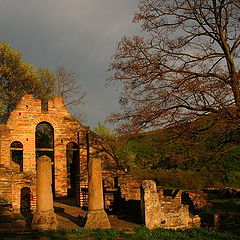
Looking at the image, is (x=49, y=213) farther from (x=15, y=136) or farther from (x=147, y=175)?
(x=147, y=175)

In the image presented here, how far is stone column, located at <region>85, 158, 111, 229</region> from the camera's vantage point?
985 cm

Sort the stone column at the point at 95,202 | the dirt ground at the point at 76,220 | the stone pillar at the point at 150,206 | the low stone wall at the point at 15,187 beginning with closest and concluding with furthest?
the stone column at the point at 95,202
the dirt ground at the point at 76,220
the stone pillar at the point at 150,206
the low stone wall at the point at 15,187

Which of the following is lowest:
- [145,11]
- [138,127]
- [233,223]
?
[233,223]

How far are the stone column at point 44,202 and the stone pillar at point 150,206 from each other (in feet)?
9.21

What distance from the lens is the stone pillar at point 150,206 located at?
35.5ft

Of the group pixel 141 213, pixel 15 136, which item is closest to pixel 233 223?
pixel 141 213

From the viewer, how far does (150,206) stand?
10.9 metres

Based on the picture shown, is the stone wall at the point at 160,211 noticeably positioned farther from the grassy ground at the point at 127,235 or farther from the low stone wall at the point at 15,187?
Result: the low stone wall at the point at 15,187

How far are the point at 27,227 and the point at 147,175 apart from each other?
16192 mm

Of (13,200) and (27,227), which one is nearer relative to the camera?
(27,227)

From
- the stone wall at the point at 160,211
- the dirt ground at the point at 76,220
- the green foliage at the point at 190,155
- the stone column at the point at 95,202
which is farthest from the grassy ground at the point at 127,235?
the green foliage at the point at 190,155

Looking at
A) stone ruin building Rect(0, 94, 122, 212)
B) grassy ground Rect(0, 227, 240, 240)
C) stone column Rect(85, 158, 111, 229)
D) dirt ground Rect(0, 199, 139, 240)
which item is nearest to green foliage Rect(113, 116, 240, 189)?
stone ruin building Rect(0, 94, 122, 212)

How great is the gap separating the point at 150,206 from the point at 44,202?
329 cm

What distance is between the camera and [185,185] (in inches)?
906
